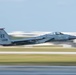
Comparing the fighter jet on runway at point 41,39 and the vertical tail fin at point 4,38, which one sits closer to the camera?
the vertical tail fin at point 4,38

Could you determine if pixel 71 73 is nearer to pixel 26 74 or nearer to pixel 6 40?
pixel 26 74

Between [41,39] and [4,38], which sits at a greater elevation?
[4,38]

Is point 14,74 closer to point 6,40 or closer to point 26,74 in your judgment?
point 26,74

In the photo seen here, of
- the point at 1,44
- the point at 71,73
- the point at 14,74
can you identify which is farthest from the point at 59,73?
the point at 1,44

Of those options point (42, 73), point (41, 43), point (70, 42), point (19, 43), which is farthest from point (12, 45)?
point (42, 73)

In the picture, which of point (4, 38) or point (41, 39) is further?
point (41, 39)

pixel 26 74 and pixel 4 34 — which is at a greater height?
pixel 4 34

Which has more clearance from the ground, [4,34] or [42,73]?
[4,34]

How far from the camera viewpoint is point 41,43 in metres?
57.6

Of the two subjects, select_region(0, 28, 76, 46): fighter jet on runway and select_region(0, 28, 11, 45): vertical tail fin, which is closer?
select_region(0, 28, 11, 45): vertical tail fin

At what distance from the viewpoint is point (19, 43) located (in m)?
55.8

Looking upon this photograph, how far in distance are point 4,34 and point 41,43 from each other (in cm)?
582

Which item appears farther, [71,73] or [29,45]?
[29,45]

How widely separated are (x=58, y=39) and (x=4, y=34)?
7.73m
